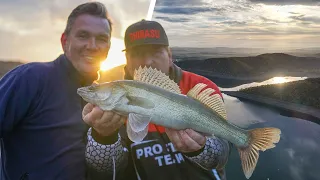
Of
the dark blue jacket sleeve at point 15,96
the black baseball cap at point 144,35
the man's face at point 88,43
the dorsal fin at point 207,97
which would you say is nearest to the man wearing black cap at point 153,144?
the black baseball cap at point 144,35

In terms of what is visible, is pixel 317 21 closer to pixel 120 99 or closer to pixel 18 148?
pixel 120 99

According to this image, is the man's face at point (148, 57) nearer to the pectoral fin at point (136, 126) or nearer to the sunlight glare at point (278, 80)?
the pectoral fin at point (136, 126)

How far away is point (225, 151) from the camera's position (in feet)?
8.35

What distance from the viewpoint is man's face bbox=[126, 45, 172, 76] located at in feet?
10.00

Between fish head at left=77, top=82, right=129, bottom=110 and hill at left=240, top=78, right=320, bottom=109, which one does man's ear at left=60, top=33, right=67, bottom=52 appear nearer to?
fish head at left=77, top=82, right=129, bottom=110

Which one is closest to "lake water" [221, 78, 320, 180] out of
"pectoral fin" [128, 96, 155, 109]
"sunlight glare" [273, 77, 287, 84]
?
"sunlight glare" [273, 77, 287, 84]

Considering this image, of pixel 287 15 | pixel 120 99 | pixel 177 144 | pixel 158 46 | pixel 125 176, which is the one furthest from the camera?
pixel 287 15

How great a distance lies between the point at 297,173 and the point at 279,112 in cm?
75

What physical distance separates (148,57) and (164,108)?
1168 mm

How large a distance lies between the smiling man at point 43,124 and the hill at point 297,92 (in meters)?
2.24

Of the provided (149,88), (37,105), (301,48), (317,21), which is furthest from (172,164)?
(317,21)

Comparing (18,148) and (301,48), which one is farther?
(301,48)

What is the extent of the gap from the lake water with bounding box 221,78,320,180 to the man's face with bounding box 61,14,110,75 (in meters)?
1.63

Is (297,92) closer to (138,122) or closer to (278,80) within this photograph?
(278,80)
